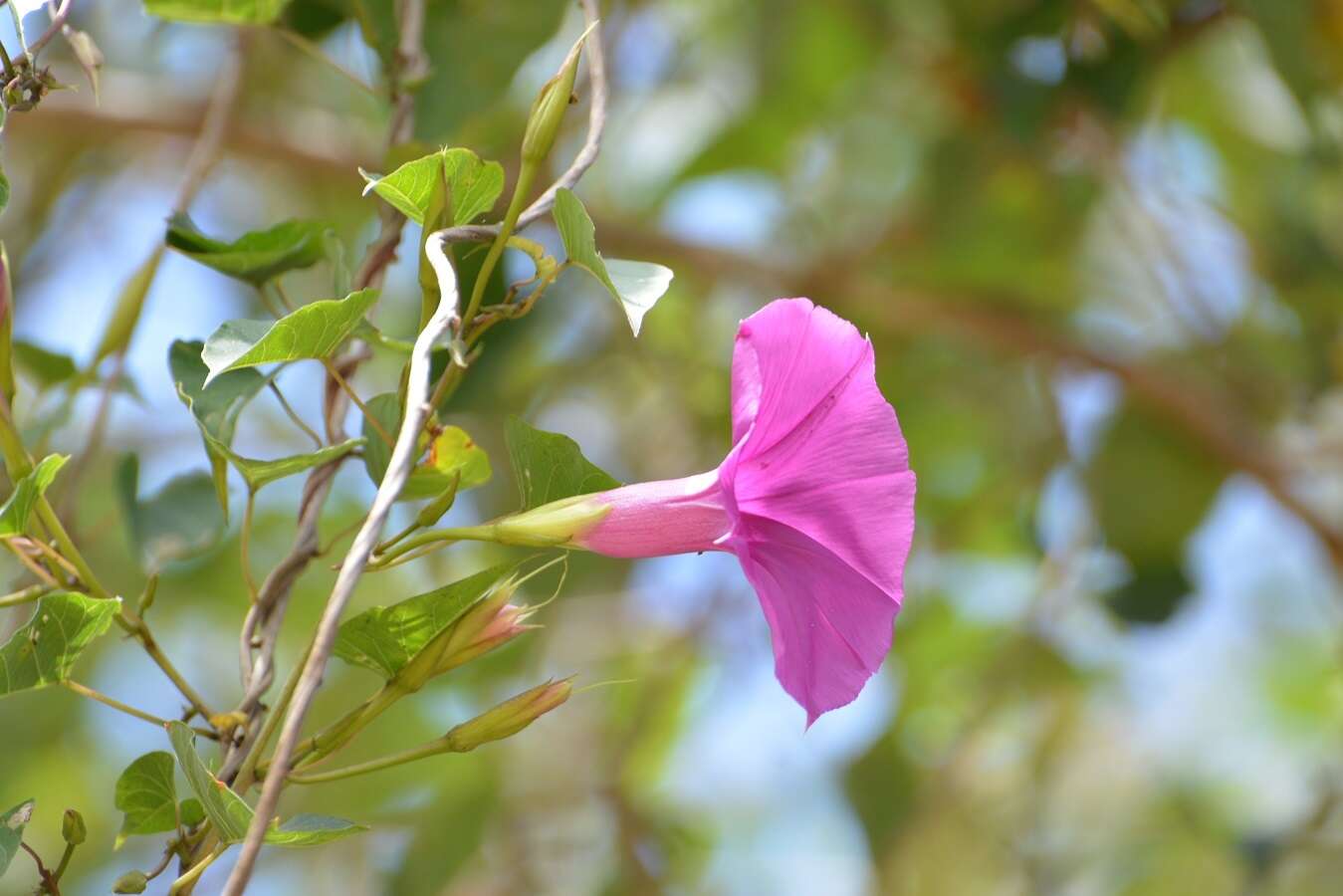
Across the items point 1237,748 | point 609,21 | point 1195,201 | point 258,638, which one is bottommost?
point 1237,748

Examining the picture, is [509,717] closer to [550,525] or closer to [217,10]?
[550,525]

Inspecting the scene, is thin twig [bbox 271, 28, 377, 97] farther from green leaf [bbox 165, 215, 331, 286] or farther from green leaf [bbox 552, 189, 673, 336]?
green leaf [bbox 552, 189, 673, 336]

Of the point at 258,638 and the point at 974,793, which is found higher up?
the point at 258,638

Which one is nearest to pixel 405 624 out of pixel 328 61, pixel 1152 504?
pixel 328 61

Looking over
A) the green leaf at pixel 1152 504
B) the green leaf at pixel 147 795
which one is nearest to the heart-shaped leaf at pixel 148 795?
the green leaf at pixel 147 795

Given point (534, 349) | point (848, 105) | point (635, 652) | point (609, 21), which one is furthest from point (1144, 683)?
point (609, 21)

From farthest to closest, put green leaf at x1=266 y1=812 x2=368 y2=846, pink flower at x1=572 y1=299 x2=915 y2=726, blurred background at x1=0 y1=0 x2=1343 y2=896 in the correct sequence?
blurred background at x1=0 y1=0 x2=1343 y2=896 < pink flower at x1=572 y1=299 x2=915 y2=726 < green leaf at x1=266 y1=812 x2=368 y2=846

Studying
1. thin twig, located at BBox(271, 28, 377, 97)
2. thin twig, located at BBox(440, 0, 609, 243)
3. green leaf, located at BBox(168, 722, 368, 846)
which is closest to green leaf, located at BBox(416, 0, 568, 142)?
thin twig, located at BBox(271, 28, 377, 97)

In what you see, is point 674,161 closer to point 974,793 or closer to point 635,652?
point 635,652
